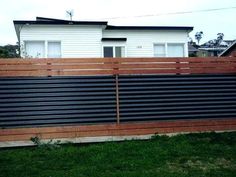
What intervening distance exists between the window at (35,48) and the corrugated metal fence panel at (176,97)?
12.2 m

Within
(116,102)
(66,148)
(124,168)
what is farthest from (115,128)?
(124,168)

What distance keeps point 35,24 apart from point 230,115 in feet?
43.4

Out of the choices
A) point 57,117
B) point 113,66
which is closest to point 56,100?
point 57,117

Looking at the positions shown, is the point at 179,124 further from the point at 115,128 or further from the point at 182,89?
the point at 115,128

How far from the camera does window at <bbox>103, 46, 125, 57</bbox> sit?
22078 mm

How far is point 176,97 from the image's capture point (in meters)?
9.92

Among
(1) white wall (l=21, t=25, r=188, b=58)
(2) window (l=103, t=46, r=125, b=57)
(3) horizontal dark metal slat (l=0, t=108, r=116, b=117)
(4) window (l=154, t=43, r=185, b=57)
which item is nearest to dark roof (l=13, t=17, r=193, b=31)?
(1) white wall (l=21, t=25, r=188, b=58)

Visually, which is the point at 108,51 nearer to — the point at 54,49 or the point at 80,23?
the point at 80,23

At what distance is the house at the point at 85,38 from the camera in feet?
68.9

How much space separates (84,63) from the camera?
31.0ft

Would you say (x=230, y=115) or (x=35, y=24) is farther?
(x=35, y=24)

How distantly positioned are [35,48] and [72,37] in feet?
6.43

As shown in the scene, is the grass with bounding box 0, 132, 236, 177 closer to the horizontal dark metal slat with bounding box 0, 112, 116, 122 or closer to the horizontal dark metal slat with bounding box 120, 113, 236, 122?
the horizontal dark metal slat with bounding box 120, 113, 236, 122

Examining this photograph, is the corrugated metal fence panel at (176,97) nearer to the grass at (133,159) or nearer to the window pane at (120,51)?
the grass at (133,159)
